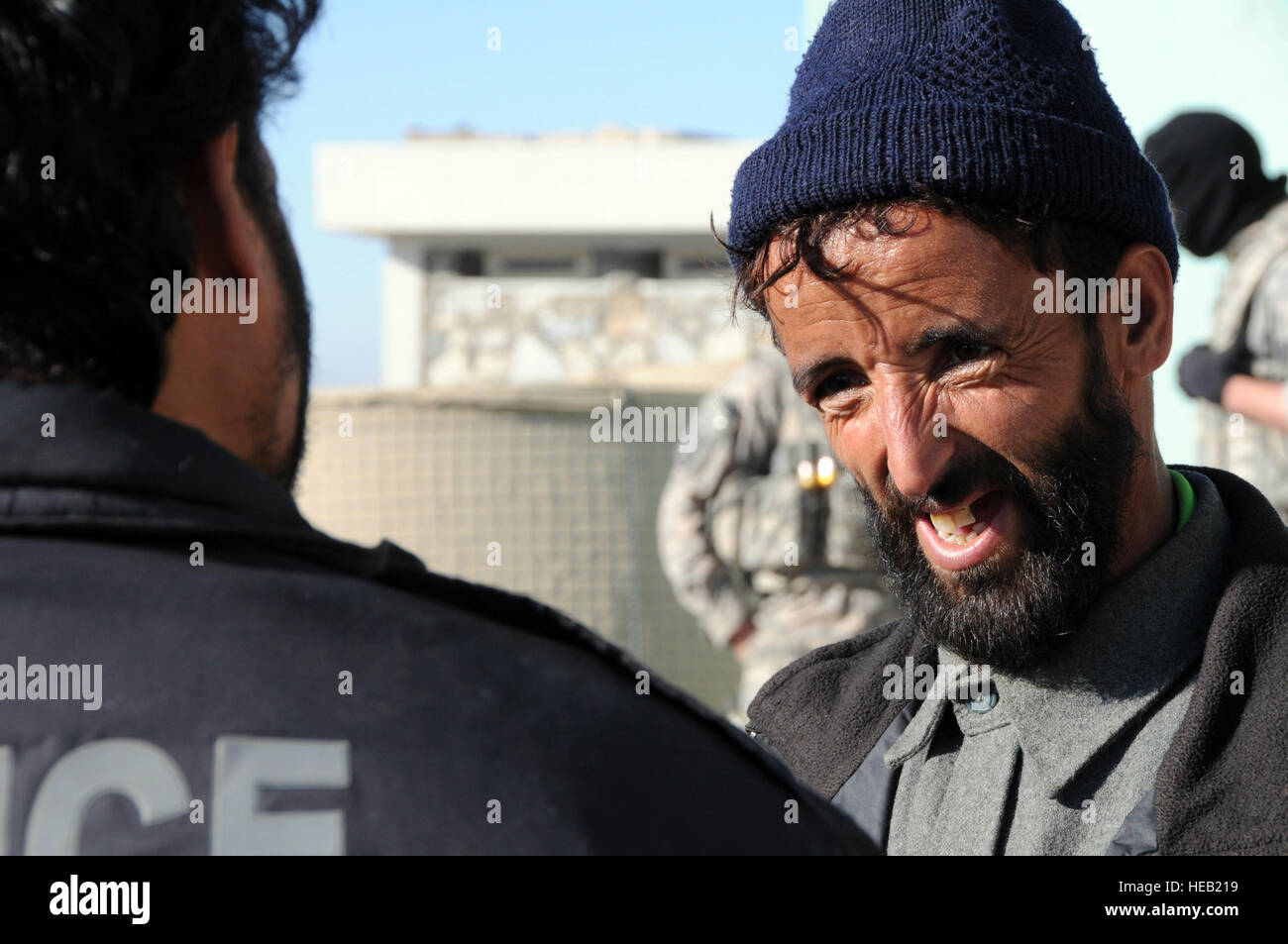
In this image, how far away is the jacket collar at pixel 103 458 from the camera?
40.1 inches

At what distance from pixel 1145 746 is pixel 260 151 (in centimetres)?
116

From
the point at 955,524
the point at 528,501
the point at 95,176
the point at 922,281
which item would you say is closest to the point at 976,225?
the point at 922,281

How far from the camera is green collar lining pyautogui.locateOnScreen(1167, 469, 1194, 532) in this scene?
179cm

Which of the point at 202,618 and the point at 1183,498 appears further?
the point at 1183,498

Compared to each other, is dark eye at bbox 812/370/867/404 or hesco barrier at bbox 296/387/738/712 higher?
dark eye at bbox 812/370/867/404

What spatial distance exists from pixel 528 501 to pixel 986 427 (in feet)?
17.7

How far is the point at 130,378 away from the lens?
3.68ft

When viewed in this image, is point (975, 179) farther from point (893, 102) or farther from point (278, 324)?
point (278, 324)

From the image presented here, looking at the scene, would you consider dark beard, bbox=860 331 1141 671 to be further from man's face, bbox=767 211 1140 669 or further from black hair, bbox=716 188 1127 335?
black hair, bbox=716 188 1127 335

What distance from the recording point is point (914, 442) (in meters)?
1.71

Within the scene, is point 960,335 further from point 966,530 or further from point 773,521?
point 773,521

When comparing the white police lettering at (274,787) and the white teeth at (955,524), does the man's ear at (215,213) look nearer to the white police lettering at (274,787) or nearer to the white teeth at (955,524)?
the white police lettering at (274,787)

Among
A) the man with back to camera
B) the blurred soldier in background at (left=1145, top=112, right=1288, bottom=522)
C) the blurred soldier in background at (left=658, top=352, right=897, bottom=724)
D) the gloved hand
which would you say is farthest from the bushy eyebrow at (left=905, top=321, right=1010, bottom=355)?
the blurred soldier in background at (left=658, top=352, right=897, bottom=724)

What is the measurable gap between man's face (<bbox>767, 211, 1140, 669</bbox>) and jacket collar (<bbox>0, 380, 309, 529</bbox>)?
86 centimetres
